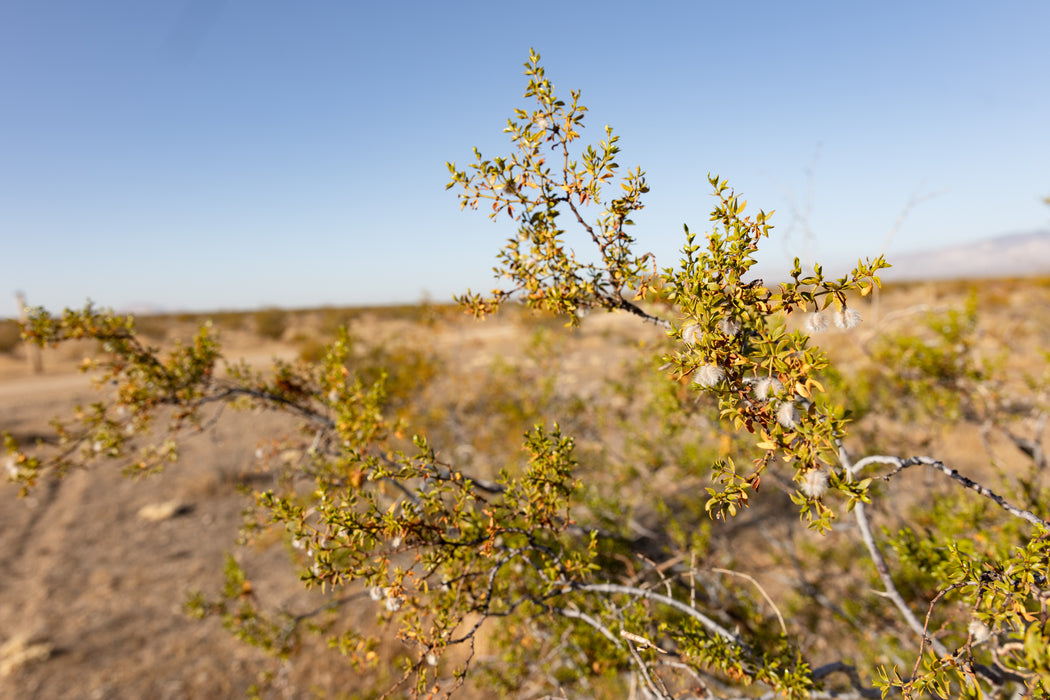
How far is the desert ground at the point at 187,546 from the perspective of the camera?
629 cm

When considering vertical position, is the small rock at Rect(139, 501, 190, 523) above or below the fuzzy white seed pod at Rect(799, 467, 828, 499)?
below

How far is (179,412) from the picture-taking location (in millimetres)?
3533

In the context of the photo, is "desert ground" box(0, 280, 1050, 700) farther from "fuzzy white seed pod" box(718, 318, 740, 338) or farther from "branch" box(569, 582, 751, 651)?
"branch" box(569, 582, 751, 651)

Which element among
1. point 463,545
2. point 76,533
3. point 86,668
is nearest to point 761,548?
point 463,545

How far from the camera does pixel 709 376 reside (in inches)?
64.8

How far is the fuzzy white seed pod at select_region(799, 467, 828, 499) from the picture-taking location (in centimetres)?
156

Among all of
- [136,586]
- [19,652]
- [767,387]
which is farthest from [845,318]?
[136,586]

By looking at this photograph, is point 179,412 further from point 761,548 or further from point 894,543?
point 761,548

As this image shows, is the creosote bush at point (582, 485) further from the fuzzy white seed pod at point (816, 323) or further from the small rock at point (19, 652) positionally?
the small rock at point (19, 652)

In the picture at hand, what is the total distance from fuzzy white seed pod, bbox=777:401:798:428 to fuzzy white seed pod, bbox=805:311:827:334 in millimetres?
298

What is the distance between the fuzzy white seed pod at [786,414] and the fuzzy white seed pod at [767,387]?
0.17 feet

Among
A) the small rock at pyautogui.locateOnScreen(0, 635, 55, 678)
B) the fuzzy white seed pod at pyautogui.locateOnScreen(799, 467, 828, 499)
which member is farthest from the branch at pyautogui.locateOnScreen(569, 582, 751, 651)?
the small rock at pyautogui.locateOnScreen(0, 635, 55, 678)

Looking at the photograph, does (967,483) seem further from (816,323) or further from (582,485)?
(582,485)

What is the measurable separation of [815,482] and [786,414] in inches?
9.3
